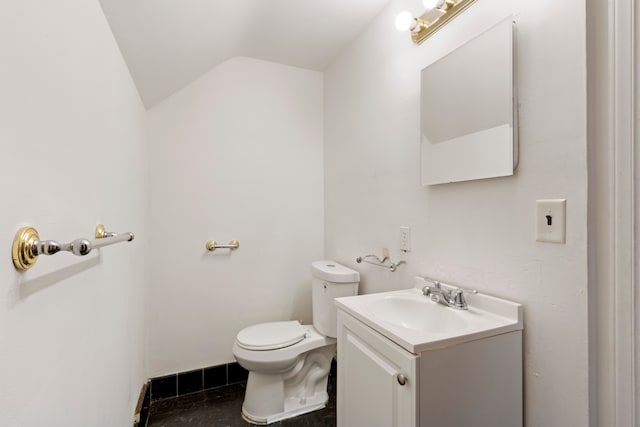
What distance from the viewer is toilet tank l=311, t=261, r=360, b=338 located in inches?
68.0

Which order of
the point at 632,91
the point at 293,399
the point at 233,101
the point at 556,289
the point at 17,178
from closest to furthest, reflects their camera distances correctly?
1. the point at 17,178
2. the point at 632,91
3. the point at 556,289
4. the point at 293,399
5. the point at 233,101

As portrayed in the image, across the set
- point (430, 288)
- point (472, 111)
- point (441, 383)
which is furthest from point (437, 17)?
point (441, 383)

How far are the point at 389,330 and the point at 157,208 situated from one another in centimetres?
160

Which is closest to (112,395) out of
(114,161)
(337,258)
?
(114,161)

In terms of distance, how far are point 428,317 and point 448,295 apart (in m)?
0.11

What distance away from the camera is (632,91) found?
73 centimetres

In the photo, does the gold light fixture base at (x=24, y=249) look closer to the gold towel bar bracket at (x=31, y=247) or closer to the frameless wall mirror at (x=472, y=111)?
the gold towel bar bracket at (x=31, y=247)

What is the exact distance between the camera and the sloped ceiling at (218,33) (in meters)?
1.13

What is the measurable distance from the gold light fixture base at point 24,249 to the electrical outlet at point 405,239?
1286 mm

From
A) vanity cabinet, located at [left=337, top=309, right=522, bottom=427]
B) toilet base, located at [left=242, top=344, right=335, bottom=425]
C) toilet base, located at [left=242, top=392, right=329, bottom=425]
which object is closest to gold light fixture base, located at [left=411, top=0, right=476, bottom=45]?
vanity cabinet, located at [left=337, top=309, right=522, bottom=427]

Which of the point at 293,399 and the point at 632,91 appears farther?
the point at 293,399

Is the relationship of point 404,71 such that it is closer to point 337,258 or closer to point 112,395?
point 337,258

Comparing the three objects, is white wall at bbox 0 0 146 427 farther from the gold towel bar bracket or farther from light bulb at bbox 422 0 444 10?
light bulb at bbox 422 0 444 10

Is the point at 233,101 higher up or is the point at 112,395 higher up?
the point at 233,101
